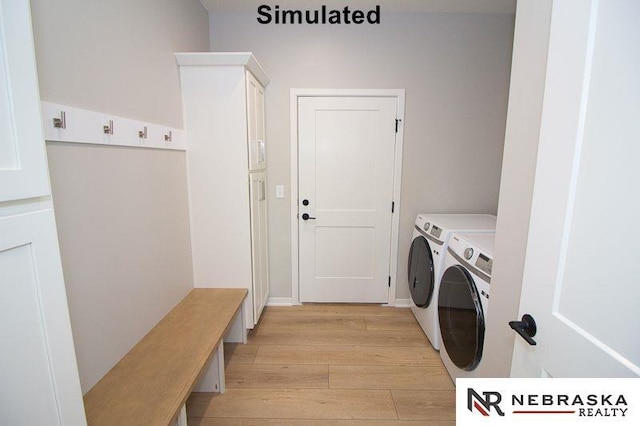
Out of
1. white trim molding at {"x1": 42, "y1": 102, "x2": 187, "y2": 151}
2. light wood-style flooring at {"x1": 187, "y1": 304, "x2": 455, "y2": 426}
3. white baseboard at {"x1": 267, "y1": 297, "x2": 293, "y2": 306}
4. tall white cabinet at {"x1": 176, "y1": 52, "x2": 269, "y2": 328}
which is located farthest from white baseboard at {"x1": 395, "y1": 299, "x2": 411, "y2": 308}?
white trim molding at {"x1": 42, "y1": 102, "x2": 187, "y2": 151}

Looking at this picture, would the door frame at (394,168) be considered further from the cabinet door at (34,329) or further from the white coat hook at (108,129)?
the cabinet door at (34,329)

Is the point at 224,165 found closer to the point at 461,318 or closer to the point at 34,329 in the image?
the point at 34,329

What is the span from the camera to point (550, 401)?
0.70 m

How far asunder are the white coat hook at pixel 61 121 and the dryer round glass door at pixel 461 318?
1.98 m

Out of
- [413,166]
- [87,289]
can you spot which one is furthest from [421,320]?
[87,289]

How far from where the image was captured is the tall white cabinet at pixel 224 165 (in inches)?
80.0

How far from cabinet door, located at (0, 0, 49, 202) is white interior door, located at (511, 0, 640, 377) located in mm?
1298

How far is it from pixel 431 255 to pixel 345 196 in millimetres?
978

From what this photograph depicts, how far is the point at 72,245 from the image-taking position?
1149mm

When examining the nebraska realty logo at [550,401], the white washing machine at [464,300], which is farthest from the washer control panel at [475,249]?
the nebraska realty logo at [550,401]

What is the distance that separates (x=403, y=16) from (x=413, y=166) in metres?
1.31

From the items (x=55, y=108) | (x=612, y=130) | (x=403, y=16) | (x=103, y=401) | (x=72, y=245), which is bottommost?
(x=103, y=401)

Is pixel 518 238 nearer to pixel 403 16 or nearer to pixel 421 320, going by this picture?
pixel 421 320

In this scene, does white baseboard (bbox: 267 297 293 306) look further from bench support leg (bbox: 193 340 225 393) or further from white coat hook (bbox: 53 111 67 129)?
white coat hook (bbox: 53 111 67 129)
